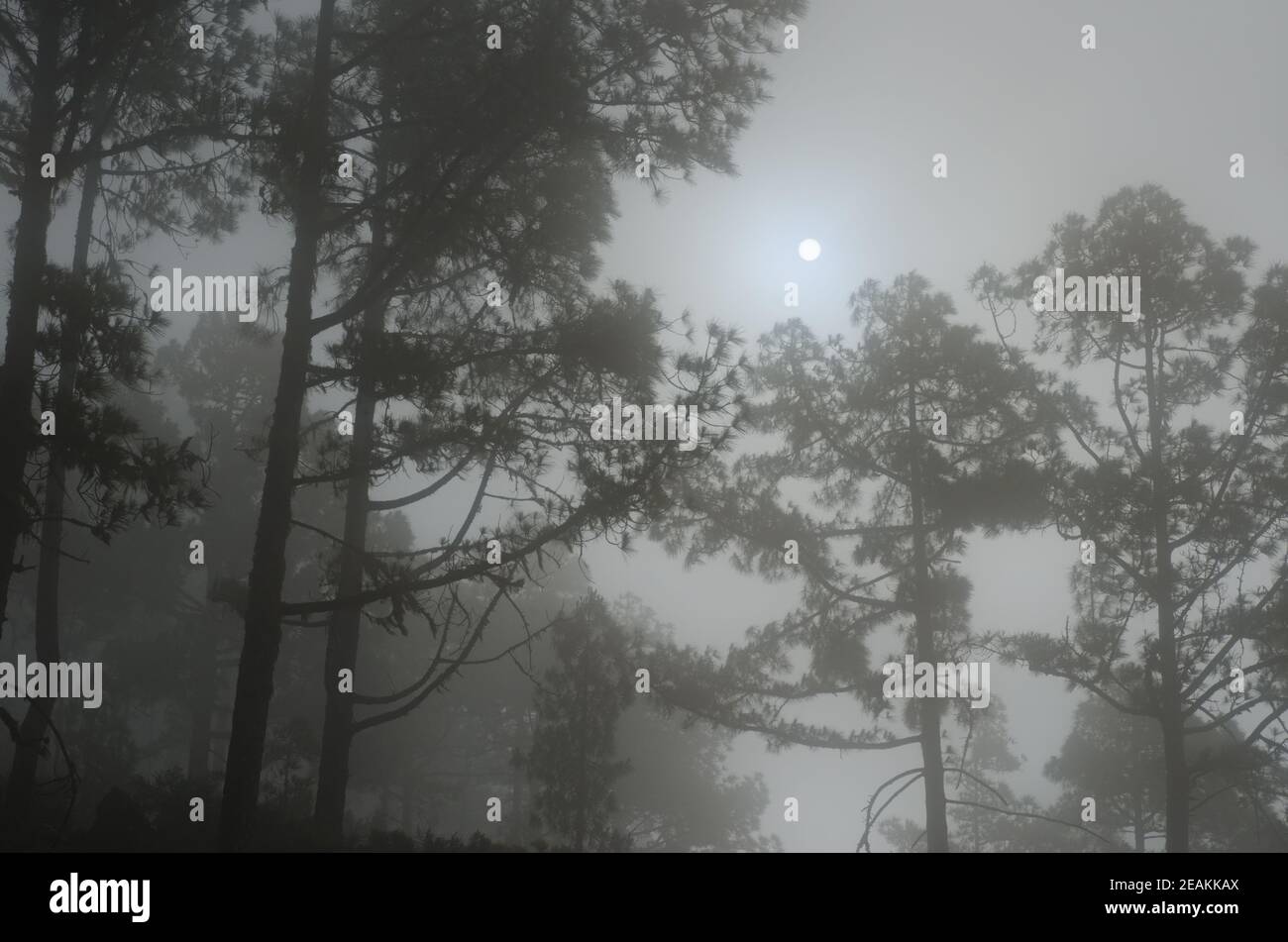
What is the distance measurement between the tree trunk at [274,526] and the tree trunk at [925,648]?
987 centimetres

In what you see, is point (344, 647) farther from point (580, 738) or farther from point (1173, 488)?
point (1173, 488)

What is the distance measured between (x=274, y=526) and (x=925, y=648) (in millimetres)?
10244

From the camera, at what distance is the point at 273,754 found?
1983 centimetres

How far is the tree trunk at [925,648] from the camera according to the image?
43.2 ft

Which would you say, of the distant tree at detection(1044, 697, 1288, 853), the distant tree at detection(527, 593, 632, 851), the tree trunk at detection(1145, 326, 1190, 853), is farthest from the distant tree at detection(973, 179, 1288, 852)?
the distant tree at detection(1044, 697, 1288, 853)

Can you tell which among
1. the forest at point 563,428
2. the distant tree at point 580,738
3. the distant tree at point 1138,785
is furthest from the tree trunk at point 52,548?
Answer: the distant tree at point 1138,785

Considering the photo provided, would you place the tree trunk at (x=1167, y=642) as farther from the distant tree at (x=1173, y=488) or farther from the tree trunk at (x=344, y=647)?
the tree trunk at (x=344, y=647)

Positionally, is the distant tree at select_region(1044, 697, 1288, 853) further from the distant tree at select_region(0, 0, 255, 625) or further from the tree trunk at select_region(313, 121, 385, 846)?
the distant tree at select_region(0, 0, 255, 625)

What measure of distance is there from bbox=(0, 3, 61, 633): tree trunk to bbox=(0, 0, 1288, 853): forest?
1.5 inches

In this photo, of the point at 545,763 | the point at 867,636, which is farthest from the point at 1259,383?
the point at 545,763

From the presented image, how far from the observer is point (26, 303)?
7.84 m

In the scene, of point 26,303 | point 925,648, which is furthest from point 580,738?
point 26,303
